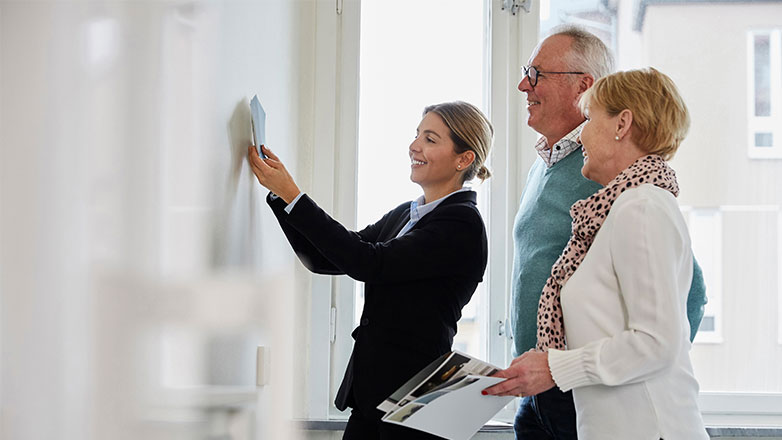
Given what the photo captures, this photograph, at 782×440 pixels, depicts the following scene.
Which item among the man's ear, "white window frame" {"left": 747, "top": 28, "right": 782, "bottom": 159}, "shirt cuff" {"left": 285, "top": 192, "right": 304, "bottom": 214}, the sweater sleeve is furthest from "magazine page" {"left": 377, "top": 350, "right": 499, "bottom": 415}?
"white window frame" {"left": 747, "top": 28, "right": 782, "bottom": 159}

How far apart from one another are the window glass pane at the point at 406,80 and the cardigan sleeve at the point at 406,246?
2.57 ft

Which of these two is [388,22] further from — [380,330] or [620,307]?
[620,307]

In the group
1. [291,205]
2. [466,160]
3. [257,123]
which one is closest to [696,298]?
[466,160]

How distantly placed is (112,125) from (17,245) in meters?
0.22

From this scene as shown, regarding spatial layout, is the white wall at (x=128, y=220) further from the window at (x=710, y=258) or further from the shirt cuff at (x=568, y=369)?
the window at (x=710, y=258)

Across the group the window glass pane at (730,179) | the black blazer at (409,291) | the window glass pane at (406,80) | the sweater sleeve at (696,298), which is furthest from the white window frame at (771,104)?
the black blazer at (409,291)

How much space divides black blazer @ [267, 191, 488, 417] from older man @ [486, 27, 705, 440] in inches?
5.0

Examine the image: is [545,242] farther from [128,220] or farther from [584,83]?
[128,220]

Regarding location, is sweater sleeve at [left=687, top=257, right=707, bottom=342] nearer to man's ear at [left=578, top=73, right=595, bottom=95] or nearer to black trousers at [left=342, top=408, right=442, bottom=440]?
man's ear at [left=578, top=73, right=595, bottom=95]

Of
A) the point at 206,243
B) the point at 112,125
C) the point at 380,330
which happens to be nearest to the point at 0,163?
the point at 112,125

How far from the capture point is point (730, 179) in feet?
8.04

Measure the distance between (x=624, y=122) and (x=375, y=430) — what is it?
0.88 metres

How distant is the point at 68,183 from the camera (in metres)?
0.66

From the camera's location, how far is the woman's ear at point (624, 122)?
1261mm
